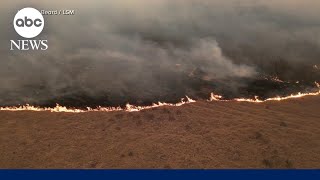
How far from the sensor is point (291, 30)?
438 inches

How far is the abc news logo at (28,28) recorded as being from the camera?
33.0 feet

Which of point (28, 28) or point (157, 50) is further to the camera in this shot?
point (157, 50)

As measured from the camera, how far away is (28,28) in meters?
10.1

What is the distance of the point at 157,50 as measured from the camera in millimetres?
10312

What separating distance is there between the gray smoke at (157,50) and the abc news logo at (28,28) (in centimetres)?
13

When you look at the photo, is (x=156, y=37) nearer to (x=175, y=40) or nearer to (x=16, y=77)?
(x=175, y=40)

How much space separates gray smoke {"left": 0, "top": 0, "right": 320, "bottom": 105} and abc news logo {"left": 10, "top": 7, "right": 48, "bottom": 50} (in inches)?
5.3

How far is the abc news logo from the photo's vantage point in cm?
1007

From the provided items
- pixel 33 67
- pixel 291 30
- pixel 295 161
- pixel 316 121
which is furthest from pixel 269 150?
pixel 33 67

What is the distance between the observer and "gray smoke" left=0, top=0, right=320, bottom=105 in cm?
927

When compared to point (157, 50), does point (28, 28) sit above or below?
above

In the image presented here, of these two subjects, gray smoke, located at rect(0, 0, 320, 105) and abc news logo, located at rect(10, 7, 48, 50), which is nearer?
gray smoke, located at rect(0, 0, 320, 105)

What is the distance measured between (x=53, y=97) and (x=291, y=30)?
21.5ft

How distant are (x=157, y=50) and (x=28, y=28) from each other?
3234 millimetres
